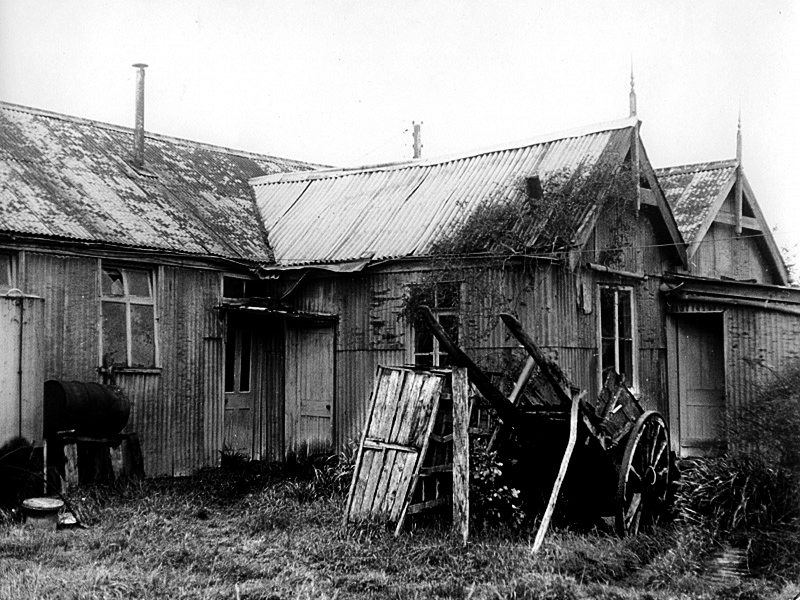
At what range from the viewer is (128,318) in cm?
1394

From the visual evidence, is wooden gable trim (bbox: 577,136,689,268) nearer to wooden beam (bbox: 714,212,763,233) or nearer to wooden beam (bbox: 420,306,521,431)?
wooden beam (bbox: 714,212,763,233)

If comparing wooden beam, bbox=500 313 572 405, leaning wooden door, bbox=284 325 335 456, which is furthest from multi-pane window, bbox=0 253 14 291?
wooden beam, bbox=500 313 572 405

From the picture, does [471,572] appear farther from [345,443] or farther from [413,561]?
[345,443]

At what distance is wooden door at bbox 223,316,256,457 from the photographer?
15531 millimetres

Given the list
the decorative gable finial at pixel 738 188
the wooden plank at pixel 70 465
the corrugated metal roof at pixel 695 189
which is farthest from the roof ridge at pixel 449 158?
the wooden plank at pixel 70 465

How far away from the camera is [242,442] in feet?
51.3

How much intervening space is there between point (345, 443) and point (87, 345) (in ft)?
13.9

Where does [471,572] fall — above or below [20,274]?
below

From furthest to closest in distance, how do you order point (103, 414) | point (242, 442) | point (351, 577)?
point (242, 442)
point (103, 414)
point (351, 577)

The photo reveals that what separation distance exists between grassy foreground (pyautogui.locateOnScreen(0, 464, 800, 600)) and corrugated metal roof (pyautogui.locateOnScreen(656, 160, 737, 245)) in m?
10.1

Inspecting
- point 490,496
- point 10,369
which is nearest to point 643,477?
point 490,496

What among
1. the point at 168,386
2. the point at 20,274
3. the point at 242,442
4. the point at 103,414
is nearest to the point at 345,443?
the point at 242,442

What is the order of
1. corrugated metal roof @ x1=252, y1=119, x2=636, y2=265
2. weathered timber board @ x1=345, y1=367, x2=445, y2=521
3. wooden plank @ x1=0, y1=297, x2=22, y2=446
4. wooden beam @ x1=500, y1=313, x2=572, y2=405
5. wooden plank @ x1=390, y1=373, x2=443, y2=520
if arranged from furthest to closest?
corrugated metal roof @ x1=252, y1=119, x2=636, y2=265 → wooden plank @ x1=0, y1=297, x2=22, y2=446 → weathered timber board @ x1=345, y1=367, x2=445, y2=521 → wooden plank @ x1=390, y1=373, x2=443, y2=520 → wooden beam @ x1=500, y1=313, x2=572, y2=405

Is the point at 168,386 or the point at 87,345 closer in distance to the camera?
the point at 87,345
